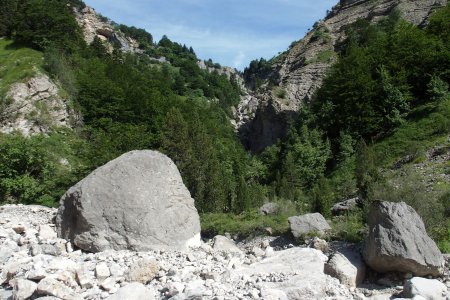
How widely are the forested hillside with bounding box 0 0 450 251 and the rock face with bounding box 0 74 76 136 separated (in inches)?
32.2

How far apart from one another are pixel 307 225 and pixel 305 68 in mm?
46228

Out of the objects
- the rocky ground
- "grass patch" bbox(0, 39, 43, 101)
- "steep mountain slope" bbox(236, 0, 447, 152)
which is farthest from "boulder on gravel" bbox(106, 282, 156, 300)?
"steep mountain slope" bbox(236, 0, 447, 152)

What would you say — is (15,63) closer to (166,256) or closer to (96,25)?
(166,256)

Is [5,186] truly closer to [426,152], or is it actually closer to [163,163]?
[163,163]

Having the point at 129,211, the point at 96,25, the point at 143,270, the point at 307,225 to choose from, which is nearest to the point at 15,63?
the point at 129,211

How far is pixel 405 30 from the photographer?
41.8m

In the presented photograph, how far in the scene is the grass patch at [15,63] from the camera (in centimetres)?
3872

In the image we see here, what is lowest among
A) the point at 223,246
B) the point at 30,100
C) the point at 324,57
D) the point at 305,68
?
the point at 223,246

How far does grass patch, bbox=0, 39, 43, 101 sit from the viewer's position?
3872 centimetres

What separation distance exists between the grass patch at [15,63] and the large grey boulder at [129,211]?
1155 inches

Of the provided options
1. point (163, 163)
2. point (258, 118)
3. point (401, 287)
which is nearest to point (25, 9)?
point (258, 118)

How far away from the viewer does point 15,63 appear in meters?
42.3

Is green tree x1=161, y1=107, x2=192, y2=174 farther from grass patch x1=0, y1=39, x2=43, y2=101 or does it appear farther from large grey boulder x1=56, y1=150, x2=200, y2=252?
large grey boulder x1=56, y1=150, x2=200, y2=252

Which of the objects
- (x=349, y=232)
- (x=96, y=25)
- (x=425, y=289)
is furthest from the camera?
(x=96, y=25)
